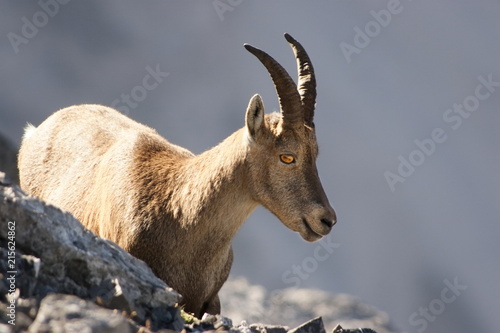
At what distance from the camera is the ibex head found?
7.72 meters

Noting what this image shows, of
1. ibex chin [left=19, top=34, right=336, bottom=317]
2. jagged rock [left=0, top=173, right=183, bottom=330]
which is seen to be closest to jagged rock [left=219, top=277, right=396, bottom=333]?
ibex chin [left=19, top=34, right=336, bottom=317]

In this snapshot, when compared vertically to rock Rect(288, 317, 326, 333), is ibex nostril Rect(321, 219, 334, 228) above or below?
above

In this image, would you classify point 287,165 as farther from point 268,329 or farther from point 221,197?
point 268,329

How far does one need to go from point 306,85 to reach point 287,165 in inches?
45.6

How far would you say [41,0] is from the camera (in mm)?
34188

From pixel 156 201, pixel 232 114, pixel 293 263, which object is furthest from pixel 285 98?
Answer: pixel 232 114

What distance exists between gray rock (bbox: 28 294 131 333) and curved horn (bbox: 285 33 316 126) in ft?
14.5

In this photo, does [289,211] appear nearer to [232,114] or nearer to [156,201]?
[156,201]

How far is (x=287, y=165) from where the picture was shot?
7.85 metres

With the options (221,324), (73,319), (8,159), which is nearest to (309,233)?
(221,324)

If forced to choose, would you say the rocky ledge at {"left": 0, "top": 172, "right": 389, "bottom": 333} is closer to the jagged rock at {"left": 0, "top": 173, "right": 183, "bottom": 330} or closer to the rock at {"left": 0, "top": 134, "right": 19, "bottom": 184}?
the jagged rock at {"left": 0, "top": 173, "right": 183, "bottom": 330}

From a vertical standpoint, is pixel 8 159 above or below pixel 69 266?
above

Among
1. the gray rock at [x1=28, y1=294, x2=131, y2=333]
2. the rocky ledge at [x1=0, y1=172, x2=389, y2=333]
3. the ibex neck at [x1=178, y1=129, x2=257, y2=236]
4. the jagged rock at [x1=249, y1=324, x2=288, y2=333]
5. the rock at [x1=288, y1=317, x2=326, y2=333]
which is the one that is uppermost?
the ibex neck at [x1=178, y1=129, x2=257, y2=236]

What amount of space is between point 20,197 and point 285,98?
3246 mm
